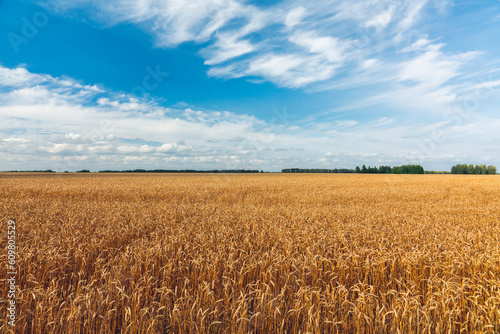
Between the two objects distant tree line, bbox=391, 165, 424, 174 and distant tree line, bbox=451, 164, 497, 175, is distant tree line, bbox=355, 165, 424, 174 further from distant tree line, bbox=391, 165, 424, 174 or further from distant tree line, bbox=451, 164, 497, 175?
distant tree line, bbox=451, 164, 497, 175

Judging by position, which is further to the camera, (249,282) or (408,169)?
(408,169)

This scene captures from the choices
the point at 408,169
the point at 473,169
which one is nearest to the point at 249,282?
the point at 408,169

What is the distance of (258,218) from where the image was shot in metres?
10.9

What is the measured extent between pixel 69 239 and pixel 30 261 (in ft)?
5.70

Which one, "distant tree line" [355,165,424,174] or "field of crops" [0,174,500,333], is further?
"distant tree line" [355,165,424,174]

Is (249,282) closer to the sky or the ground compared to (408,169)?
closer to the ground

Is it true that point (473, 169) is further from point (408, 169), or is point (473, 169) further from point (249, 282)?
point (249, 282)

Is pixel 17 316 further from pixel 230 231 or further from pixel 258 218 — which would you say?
pixel 258 218

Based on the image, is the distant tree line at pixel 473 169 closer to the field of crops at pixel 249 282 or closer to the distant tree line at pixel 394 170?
the distant tree line at pixel 394 170

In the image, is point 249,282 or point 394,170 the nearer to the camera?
point 249,282

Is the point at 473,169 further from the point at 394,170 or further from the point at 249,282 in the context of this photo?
the point at 249,282

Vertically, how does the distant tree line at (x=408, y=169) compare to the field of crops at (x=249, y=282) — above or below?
above

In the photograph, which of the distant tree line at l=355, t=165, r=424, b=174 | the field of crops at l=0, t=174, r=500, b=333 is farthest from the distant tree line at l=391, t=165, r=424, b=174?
the field of crops at l=0, t=174, r=500, b=333

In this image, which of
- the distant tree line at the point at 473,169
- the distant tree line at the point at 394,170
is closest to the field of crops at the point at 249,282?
the distant tree line at the point at 394,170
